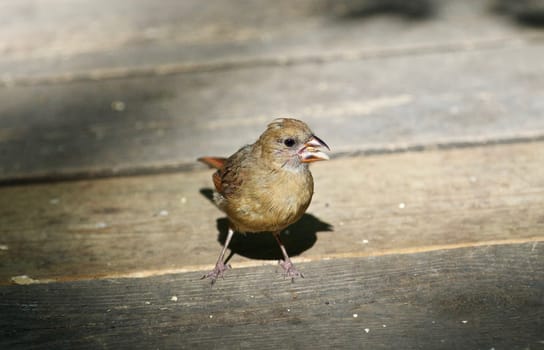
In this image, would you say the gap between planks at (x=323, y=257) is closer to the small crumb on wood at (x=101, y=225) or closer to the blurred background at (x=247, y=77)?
the small crumb on wood at (x=101, y=225)

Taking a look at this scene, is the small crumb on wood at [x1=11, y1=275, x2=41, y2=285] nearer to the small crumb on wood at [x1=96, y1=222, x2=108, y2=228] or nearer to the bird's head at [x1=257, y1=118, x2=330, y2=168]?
the small crumb on wood at [x1=96, y1=222, x2=108, y2=228]

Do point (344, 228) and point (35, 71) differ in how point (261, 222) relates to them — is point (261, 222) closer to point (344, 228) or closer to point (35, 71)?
point (344, 228)

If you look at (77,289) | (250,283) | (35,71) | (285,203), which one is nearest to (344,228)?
(285,203)

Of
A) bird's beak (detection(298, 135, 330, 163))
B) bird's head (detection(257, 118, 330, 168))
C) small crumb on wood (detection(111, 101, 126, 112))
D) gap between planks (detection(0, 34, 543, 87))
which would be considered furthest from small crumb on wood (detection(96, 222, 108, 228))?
gap between planks (detection(0, 34, 543, 87))

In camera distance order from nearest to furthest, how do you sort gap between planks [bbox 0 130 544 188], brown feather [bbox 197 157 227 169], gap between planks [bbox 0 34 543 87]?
brown feather [bbox 197 157 227 169], gap between planks [bbox 0 130 544 188], gap between planks [bbox 0 34 543 87]

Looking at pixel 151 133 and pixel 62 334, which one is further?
pixel 151 133

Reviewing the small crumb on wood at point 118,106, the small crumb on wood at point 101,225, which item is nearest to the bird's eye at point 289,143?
the small crumb on wood at point 101,225

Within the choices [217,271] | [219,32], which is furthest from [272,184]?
[219,32]
